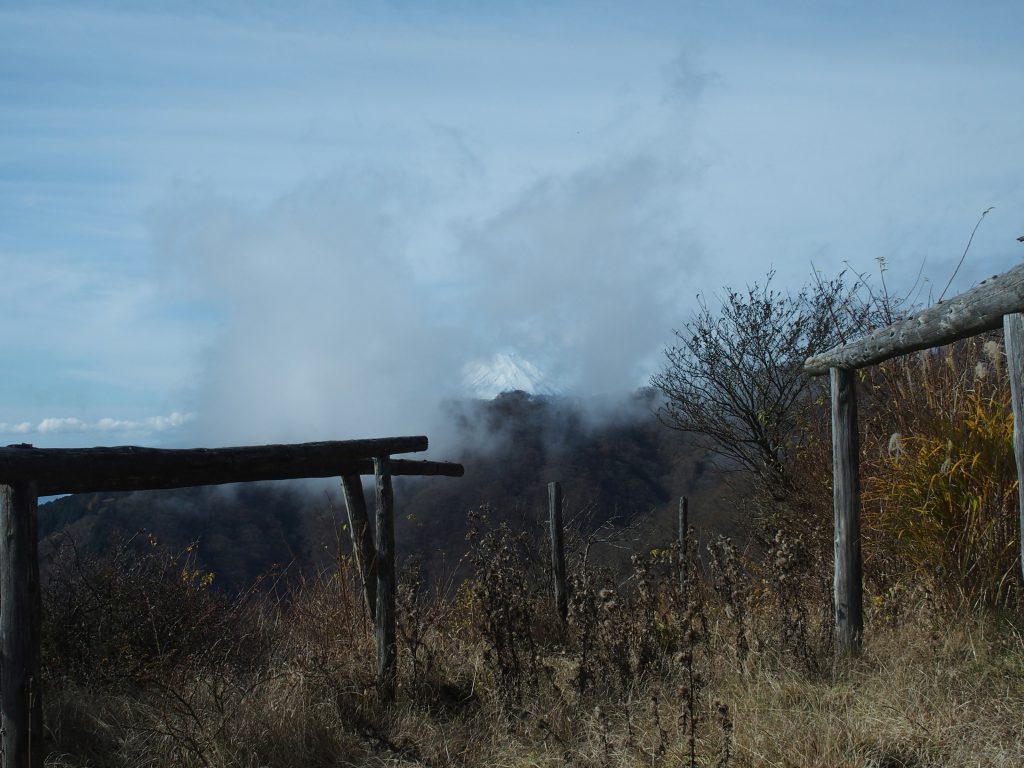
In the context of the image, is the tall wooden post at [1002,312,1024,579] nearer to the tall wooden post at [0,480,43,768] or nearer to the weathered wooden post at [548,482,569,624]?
the tall wooden post at [0,480,43,768]

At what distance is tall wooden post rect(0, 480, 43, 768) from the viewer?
4.48 metres

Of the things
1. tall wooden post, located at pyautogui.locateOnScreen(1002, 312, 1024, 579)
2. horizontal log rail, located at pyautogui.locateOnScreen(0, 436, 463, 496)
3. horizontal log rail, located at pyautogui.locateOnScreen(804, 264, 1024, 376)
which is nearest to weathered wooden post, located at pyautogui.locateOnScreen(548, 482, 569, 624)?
horizontal log rail, located at pyautogui.locateOnScreen(0, 436, 463, 496)

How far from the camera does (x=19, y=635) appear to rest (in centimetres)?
452

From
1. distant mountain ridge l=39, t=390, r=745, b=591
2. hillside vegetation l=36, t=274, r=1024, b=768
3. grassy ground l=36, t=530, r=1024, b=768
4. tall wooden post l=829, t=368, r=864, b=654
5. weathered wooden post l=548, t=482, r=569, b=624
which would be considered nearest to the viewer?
grassy ground l=36, t=530, r=1024, b=768

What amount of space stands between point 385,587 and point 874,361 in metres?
3.34

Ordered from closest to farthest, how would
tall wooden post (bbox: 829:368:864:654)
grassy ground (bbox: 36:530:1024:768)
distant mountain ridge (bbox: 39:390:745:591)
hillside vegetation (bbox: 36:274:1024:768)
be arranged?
grassy ground (bbox: 36:530:1024:768) < hillside vegetation (bbox: 36:274:1024:768) < tall wooden post (bbox: 829:368:864:654) < distant mountain ridge (bbox: 39:390:745:591)

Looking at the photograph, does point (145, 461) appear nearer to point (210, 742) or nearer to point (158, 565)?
point (210, 742)

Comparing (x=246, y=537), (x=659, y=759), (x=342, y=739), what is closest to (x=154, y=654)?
(x=342, y=739)

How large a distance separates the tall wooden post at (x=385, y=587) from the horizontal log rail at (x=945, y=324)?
9.88ft

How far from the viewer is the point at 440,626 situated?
22.6 ft

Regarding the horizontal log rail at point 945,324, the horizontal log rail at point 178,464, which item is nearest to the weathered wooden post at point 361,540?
the horizontal log rail at point 178,464

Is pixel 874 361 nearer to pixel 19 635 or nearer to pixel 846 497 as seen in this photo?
pixel 846 497

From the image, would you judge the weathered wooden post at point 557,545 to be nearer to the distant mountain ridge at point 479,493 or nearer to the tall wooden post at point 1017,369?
the tall wooden post at point 1017,369

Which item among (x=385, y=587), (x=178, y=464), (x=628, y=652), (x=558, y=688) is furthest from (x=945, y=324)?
(x=178, y=464)
